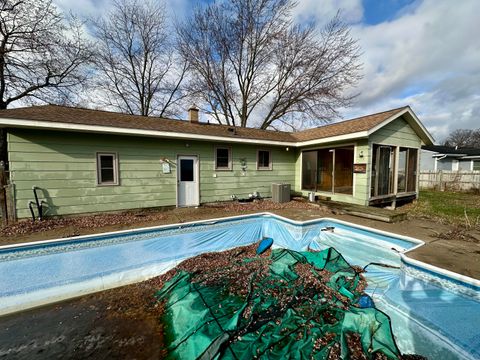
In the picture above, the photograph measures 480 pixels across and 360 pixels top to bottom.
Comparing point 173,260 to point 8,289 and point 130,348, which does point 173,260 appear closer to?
point 130,348

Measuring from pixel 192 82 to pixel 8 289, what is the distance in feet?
56.8

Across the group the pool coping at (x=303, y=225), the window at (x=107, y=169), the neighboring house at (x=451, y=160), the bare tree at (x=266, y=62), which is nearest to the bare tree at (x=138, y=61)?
the bare tree at (x=266, y=62)

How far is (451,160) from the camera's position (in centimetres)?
1825

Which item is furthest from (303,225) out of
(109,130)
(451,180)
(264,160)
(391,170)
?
(451,180)

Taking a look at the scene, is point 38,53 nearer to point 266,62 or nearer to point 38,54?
point 38,54

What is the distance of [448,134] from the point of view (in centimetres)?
4553

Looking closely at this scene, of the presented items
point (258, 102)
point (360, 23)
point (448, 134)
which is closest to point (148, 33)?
point (258, 102)

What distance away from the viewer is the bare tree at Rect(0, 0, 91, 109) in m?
10.7

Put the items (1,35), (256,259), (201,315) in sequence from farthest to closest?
(1,35)
(256,259)
(201,315)

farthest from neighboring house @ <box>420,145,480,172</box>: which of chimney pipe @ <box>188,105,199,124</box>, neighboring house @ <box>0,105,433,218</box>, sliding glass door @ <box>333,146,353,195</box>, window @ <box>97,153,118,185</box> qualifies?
window @ <box>97,153,118,185</box>

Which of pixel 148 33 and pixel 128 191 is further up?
pixel 148 33

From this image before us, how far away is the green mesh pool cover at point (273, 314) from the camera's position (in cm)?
245

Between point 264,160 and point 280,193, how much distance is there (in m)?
1.75

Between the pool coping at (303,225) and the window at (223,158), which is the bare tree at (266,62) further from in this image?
the pool coping at (303,225)
